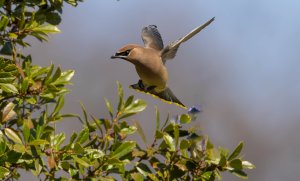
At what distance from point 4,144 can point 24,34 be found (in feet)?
3.81

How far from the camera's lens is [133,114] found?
414 centimetres

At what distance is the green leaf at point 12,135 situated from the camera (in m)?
3.62

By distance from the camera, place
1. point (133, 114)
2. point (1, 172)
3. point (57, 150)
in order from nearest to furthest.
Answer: point (1, 172)
point (57, 150)
point (133, 114)

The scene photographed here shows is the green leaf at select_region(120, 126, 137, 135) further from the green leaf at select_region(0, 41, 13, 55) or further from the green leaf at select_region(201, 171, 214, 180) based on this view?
the green leaf at select_region(0, 41, 13, 55)

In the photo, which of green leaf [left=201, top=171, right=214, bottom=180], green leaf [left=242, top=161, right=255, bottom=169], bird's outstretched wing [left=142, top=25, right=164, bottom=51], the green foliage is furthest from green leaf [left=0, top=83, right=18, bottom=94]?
bird's outstretched wing [left=142, top=25, right=164, bottom=51]

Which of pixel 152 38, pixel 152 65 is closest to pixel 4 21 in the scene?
pixel 152 65

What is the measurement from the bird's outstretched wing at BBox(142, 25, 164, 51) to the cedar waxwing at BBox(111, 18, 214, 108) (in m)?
0.33

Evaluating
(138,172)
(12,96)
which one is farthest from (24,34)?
(138,172)

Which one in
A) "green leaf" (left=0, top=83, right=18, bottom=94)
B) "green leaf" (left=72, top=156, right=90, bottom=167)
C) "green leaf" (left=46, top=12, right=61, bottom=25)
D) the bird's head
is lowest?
"green leaf" (left=72, top=156, right=90, bottom=167)

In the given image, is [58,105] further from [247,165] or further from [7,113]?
[247,165]

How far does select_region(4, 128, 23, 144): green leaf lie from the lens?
142 inches

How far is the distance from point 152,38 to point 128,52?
1048 mm

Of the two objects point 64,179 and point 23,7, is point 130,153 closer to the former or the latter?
point 64,179

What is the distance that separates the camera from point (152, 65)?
17.5 ft
